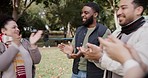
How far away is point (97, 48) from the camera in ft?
9.48

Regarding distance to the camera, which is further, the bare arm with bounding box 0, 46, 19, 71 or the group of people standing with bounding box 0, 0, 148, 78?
the bare arm with bounding box 0, 46, 19, 71

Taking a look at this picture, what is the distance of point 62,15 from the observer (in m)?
44.4

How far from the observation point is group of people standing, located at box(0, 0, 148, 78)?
1633 millimetres

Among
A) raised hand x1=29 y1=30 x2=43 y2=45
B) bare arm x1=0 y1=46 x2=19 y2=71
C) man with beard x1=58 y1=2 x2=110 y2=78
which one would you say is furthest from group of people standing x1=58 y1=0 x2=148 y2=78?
bare arm x1=0 y1=46 x2=19 y2=71

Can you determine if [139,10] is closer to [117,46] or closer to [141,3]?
[141,3]

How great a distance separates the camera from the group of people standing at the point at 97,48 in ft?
5.36

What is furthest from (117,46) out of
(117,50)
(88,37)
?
(88,37)

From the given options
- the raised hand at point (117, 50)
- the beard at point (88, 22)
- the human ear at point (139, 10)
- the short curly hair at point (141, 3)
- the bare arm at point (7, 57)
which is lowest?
Answer: the bare arm at point (7, 57)

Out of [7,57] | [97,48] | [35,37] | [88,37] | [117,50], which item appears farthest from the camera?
[88,37]

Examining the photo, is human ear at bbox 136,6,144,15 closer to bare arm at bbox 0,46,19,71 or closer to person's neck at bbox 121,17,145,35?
person's neck at bbox 121,17,145,35

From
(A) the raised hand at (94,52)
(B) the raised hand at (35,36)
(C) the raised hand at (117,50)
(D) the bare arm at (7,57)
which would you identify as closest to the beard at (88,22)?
(B) the raised hand at (35,36)

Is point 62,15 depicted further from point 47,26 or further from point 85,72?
point 85,72

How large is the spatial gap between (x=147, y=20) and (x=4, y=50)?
1.69 metres

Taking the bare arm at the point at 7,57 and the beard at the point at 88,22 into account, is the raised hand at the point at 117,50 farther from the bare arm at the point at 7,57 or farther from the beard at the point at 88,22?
the beard at the point at 88,22
